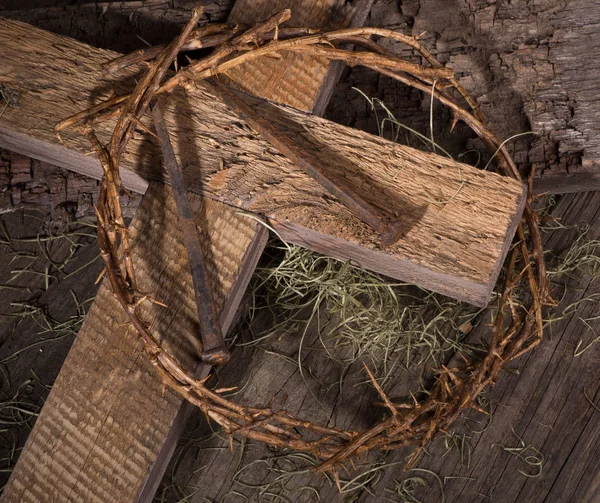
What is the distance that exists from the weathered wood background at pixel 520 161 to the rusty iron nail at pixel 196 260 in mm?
425

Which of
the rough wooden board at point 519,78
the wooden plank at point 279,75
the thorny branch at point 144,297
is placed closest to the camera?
the thorny branch at point 144,297

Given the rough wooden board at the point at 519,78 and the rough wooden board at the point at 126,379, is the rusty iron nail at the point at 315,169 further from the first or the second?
the rough wooden board at the point at 519,78

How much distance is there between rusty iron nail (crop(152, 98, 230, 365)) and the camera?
184cm

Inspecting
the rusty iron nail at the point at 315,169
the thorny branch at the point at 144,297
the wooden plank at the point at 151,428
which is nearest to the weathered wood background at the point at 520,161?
the thorny branch at the point at 144,297

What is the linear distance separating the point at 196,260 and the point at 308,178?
341mm

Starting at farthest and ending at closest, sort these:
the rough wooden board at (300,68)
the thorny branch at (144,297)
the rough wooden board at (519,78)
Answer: the rough wooden board at (519,78) → the rough wooden board at (300,68) → the thorny branch at (144,297)

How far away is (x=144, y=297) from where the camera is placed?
1733 millimetres

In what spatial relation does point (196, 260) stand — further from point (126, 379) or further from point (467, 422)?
point (467, 422)

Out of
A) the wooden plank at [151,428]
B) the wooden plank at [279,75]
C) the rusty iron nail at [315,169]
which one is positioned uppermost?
the wooden plank at [279,75]

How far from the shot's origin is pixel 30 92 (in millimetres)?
1999

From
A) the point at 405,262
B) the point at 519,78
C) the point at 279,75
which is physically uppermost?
the point at 519,78

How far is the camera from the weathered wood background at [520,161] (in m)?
2.14

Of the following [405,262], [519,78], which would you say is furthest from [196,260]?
[519,78]

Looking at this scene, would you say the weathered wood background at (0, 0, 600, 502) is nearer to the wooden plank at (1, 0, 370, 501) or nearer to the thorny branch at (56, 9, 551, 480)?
the thorny branch at (56, 9, 551, 480)
